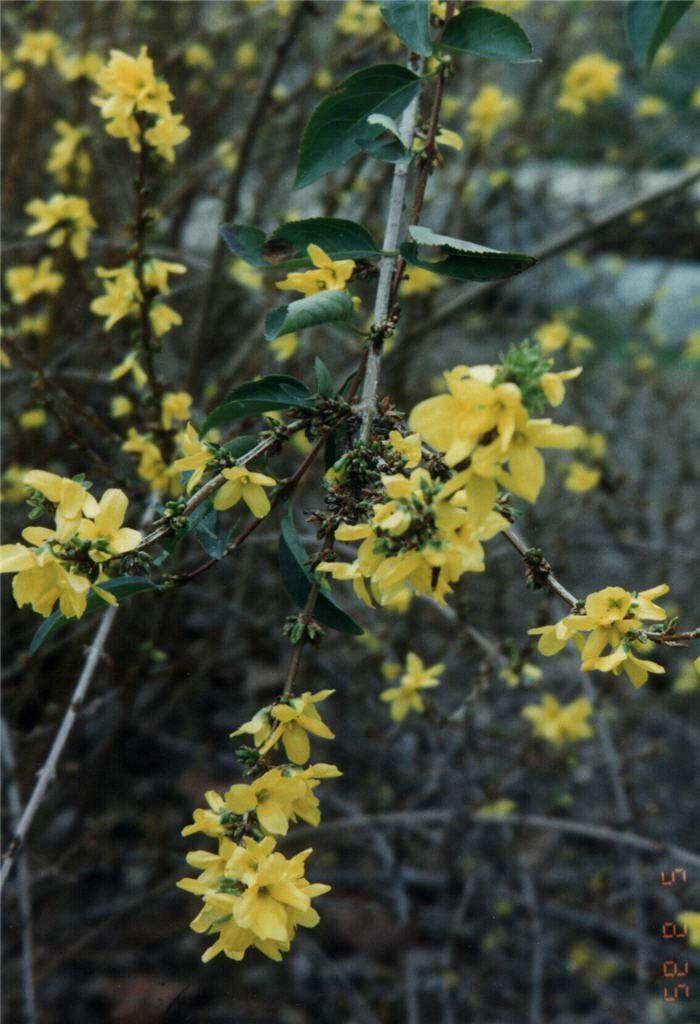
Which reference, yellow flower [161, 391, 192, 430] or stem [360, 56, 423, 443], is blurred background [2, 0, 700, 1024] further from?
stem [360, 56, 423, 443]

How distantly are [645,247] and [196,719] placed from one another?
3888 mm

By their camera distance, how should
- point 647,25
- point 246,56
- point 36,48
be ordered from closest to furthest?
1. point 647,25
2. point 36,48
3. point 246,56

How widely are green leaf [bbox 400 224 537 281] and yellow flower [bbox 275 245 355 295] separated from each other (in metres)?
0.09

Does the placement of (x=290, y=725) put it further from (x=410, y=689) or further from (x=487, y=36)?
(x=487, y=36)

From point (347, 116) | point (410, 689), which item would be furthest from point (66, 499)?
point (410, 689)

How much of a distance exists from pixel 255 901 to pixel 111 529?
415mm

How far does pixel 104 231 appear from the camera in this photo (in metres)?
3.11

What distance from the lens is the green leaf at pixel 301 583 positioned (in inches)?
45.1

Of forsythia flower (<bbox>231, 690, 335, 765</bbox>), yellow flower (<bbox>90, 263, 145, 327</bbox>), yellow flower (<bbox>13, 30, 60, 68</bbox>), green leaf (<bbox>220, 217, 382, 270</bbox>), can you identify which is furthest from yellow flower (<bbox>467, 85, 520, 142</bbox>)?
forsythia flower (<bbox>231, 690, 335, 765</bbox>)

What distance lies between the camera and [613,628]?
3.53 feet

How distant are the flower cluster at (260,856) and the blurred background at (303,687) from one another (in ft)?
2.52

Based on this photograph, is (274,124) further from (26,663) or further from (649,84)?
(649,84)

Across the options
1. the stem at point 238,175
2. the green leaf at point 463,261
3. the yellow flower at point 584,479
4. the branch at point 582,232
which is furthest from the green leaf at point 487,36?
the yellow flower at point 584,479

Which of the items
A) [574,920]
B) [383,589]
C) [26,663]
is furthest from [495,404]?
[574,920]
